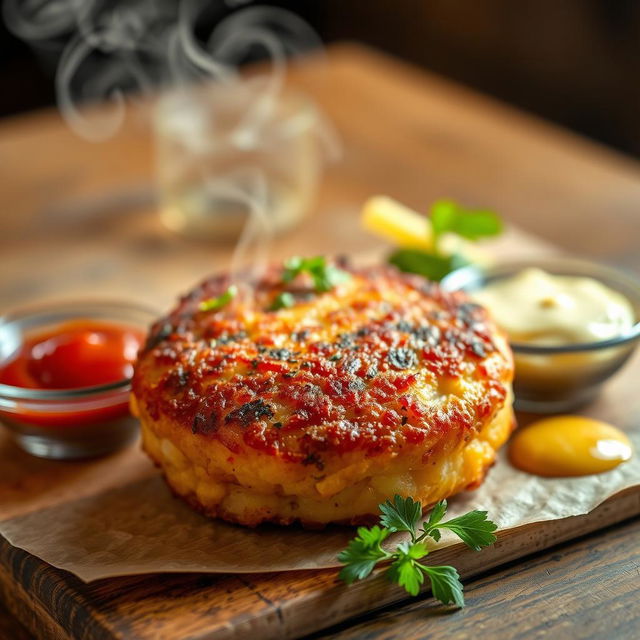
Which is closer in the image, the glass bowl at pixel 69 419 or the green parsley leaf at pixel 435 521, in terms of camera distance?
the green parsley leaf at pixel 435 521

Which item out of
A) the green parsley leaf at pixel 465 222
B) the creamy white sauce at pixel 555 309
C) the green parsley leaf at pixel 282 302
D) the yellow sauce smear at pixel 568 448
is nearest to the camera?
the yellow sauce smear at pixel 568 448

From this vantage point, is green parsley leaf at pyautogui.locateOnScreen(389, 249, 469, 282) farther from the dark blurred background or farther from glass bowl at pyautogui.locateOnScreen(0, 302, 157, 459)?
the dark blurred background

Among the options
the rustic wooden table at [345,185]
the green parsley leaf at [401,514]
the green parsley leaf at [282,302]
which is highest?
the green parsley leaf at [282,302]

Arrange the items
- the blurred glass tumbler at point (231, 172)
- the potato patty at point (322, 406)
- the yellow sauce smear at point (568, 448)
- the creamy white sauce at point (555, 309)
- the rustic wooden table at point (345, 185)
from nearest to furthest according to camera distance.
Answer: the potato patty at point (322, 406)
the yellow sauce smear at point (568, 448)
the creamy white sauce at point (555, 309)
the rustic wooden table at point (345, 185)
the blurred glass tumbler at point (231, 172)

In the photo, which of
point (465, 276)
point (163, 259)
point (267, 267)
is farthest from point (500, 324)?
point (163, 259)

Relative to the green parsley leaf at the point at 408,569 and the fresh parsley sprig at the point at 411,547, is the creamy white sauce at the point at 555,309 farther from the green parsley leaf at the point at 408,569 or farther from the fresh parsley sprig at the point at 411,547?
the green parsley leaf at the point at 408,569

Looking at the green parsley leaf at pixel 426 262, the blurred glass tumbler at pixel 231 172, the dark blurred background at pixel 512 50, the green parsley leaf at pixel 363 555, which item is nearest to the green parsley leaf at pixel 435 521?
the green parsley leaf at pixel 363 555

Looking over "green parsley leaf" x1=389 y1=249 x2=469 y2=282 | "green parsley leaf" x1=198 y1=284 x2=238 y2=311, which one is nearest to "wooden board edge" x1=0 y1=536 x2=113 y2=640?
"green parsley leaf" x1=198 y1=284 x2=238 y2=311
